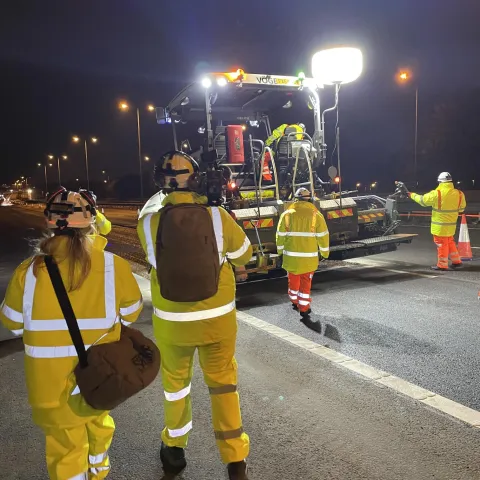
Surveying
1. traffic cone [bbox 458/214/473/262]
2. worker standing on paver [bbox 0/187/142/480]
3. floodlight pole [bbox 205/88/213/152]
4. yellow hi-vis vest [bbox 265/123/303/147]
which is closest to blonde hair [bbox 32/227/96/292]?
worker standing on paver [bbox 0/187/142/480]

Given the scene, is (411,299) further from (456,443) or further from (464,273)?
(456,443)

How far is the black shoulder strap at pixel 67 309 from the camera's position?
2244 mm

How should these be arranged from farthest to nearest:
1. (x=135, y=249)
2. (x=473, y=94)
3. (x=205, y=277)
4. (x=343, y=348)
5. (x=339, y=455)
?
(x=473, y=94)
(x=135, y=249)
(x=343, y=348)
(x=339, y=455)
(x=205, y=277)

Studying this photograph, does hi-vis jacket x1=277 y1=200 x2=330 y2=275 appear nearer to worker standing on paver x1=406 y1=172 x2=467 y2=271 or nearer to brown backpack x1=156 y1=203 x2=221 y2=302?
brown backpack x1=156 y1=203 x2=221 y2=302

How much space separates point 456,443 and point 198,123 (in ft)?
22.2

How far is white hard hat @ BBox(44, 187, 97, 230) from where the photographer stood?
2395mm

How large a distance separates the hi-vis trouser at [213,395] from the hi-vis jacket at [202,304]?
0.25 ft

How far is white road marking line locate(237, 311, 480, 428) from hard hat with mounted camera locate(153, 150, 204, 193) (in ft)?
7.86

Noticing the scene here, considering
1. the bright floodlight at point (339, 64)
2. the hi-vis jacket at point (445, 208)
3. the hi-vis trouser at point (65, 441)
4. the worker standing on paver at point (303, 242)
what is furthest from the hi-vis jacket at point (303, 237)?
the hi-vis trouser at point (65, 441)

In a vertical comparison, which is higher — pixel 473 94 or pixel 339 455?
pixel 473 94

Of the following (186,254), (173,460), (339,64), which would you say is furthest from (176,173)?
(339,64)

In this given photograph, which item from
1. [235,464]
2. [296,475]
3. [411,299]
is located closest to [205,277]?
[235,464]

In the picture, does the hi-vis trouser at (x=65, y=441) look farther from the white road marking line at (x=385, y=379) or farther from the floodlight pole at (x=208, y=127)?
the floodlight pole at (x=208, y=127)

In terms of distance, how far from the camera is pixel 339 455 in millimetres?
3080
